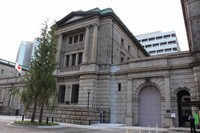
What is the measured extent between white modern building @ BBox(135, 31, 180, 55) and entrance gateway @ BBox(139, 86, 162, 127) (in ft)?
237

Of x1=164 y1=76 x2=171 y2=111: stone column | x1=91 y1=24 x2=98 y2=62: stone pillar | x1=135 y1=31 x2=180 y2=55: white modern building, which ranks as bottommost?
x1=164 y1=76 x2=171 y2=111: stone column

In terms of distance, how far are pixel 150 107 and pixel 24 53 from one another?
80.5 m

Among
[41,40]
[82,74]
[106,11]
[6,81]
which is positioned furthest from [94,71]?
[6,81]

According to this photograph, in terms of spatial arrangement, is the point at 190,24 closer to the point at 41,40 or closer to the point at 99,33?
the point at 99,33

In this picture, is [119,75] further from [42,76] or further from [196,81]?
[42,76]

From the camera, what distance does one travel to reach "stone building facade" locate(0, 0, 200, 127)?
22.0 meters

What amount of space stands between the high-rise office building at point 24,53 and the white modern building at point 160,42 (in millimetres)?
62243

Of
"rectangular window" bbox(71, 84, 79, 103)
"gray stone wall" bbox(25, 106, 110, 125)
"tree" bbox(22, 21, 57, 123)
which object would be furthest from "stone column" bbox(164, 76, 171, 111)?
"rectangular window" bbox(71, 84, 79, 103)

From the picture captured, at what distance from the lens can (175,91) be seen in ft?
73.2

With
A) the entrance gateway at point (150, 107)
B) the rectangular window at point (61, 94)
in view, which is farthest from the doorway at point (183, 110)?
the rectangular window at point (61, 94)

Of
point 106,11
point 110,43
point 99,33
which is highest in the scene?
point 106,11

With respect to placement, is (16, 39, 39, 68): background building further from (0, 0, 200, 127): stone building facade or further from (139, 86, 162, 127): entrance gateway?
(139, 86, 162, 127): entrance gateway

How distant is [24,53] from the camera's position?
88875 millimetres

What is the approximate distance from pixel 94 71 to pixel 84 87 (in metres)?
3.05
